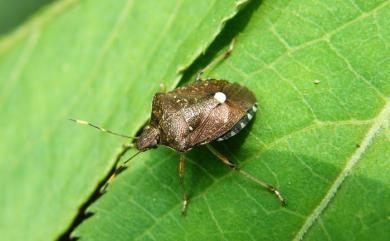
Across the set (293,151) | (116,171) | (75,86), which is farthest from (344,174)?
(75,86)

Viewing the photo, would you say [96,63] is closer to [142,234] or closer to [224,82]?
[224,82]

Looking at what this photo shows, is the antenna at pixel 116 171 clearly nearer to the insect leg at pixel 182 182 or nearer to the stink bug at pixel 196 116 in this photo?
the stink bug at pixel 196 116

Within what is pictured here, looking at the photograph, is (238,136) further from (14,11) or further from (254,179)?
(14,11)

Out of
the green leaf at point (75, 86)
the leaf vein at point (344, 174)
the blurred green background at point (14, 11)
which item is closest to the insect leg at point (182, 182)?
the green leaf at point (75, 86)

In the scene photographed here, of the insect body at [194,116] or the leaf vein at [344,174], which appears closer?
the leaf vein at [344,174]

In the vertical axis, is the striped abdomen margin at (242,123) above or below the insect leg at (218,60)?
below

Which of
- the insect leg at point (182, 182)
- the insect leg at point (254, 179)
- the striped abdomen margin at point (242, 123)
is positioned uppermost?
the striped abdomen margin at point (242, 123)

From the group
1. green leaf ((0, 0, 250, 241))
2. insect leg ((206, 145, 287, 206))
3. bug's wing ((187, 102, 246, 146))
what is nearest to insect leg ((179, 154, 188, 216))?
bug's wing ((187, 102, 246, 146))
